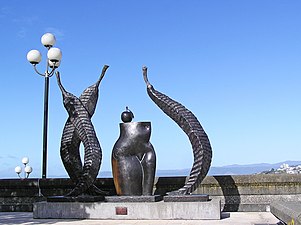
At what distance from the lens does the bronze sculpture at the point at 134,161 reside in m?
10.2

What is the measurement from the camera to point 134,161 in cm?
1030

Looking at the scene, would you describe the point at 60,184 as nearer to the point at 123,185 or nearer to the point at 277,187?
the point at 123,185

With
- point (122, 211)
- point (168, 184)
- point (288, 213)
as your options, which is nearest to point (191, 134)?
point (122, 211)

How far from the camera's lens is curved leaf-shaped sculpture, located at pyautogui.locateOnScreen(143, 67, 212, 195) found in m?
9.98

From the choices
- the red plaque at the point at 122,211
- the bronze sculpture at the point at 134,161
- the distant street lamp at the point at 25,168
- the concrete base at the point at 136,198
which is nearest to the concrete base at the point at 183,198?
the concrete base at the point at 136,198

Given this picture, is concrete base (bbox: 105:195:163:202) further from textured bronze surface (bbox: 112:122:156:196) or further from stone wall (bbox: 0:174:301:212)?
stone wall (bbox: 0:174:301:212)

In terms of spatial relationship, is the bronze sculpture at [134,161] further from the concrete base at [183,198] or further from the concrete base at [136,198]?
the concrete base at [183,198]

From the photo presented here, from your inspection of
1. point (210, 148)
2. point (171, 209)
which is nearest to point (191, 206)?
point (171, 209)

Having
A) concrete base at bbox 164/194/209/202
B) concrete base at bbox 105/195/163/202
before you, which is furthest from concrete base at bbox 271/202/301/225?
concrete base at bbox 105/195/163/202

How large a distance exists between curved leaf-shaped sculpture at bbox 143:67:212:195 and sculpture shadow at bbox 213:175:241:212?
6.39ft

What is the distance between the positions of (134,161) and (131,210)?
116 centimetres

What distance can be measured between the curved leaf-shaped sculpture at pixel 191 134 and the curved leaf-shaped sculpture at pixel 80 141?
162 centimetres

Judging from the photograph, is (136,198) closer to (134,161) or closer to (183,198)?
(134,161)

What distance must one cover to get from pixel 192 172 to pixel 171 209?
3.27 ft
